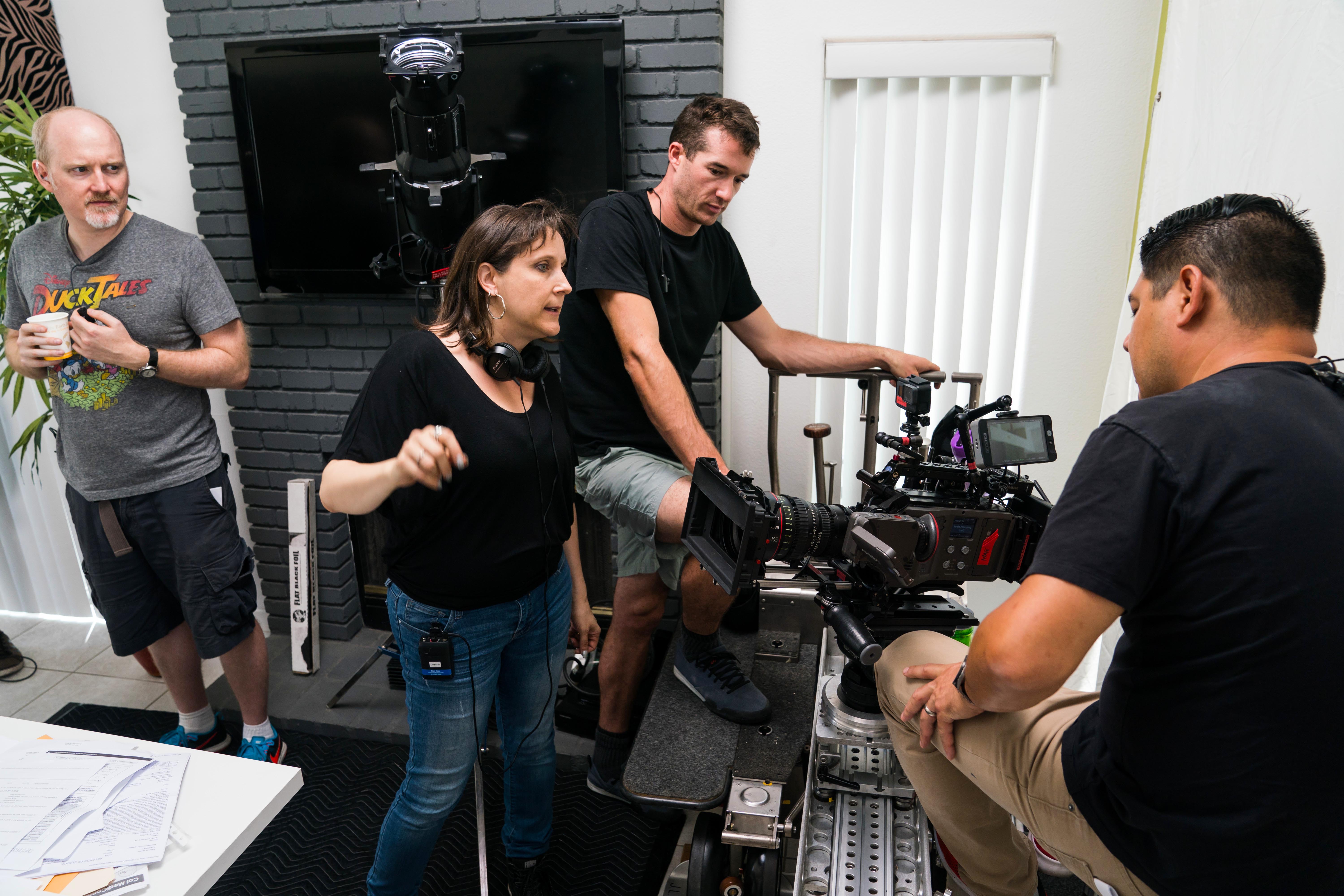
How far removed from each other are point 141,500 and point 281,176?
1083 mm

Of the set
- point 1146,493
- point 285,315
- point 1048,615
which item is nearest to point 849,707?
point 1048,615

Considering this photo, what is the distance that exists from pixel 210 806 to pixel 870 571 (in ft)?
3.67

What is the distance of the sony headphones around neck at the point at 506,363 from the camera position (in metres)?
1.50

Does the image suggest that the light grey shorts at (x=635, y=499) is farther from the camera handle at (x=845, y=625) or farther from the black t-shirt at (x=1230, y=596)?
the black t-shirt at (x=1230, y=596)

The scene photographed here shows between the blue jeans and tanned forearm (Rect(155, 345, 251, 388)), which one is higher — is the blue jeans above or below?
below

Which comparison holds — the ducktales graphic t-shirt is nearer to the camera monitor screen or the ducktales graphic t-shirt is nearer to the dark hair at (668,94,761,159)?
the dark hair at (668,94,761,159)

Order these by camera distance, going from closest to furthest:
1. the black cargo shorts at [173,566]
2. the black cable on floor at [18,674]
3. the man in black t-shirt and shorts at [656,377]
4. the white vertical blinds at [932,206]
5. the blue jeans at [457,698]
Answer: the blue jeans at [457,698] → the man in black t-shirt and shorts at [656,377] → the black cargo shorts at [173,566] → the white vertical blinds at [932,206] → the black cable on floor at [18,674]

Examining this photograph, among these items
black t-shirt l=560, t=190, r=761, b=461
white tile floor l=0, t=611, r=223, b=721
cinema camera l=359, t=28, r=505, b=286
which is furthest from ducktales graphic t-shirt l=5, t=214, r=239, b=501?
black t-shirt l=560, t=190, r=761, b=461

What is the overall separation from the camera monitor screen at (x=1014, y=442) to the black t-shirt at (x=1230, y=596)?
1.19ft

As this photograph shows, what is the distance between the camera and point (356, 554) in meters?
3.04

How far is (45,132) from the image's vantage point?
2059 mm

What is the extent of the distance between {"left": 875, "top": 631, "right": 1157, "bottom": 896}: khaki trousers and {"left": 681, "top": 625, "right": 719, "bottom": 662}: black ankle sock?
58 centimetres

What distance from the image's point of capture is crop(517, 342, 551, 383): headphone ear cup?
1.53 meters

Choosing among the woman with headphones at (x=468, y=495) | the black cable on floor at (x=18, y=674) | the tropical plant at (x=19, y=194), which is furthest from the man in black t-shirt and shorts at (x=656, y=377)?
the black cable on floor at (x=18, y=674)
